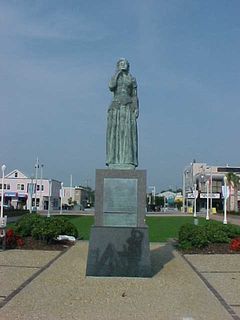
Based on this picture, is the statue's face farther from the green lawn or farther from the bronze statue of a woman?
the green lawn

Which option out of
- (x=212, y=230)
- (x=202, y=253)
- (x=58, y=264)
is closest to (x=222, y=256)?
(x=202, y=253)

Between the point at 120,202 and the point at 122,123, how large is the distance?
2.02m

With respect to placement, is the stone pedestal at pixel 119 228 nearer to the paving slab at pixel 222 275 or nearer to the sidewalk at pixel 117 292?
the sidewalk at pixel 117 292

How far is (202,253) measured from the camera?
56.3 ft

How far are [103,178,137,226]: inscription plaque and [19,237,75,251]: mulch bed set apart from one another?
6.53 meters

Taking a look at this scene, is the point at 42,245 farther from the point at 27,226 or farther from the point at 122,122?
the point at 122,122

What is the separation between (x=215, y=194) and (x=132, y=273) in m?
88.6

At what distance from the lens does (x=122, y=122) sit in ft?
41.7

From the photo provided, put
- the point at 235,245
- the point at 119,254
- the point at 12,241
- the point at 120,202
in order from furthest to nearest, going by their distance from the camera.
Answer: the point at 12,241
the point at 235,245
the point at 120,202
the point at 119,254

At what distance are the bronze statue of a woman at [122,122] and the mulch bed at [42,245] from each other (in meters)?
6.54

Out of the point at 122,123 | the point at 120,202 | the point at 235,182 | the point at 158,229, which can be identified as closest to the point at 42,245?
the point at 120,202

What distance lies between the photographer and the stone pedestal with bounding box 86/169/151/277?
11.3m

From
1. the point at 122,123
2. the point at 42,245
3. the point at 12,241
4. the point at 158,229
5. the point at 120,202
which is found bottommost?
the point at 42,245

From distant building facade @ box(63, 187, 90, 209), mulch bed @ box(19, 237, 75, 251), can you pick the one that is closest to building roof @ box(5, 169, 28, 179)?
distant building facade @ box(63, 187, 90, 209)
